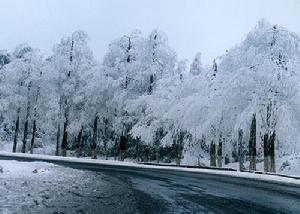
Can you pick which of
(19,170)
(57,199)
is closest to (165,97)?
(19,170)

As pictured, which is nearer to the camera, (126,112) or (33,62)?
(126,112)

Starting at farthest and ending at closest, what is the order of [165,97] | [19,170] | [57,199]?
1. [165,97]
2. [19,170]
3. [57,199]

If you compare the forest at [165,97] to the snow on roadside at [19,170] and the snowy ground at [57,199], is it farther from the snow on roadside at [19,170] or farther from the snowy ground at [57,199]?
the snowy ground at [57,199]

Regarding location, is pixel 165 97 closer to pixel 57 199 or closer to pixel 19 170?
pixel 19 170

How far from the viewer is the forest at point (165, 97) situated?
95.0 feet

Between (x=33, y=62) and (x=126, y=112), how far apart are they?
14.0m

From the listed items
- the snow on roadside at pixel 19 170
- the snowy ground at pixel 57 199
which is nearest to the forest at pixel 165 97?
Answer: the snow on roadside at pixel 19 170

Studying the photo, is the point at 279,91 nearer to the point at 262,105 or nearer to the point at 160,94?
the point at 262,105

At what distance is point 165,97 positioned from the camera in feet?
136

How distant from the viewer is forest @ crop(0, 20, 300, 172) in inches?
1140

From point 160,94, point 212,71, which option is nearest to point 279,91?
point 212,71

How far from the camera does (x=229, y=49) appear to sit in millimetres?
35812

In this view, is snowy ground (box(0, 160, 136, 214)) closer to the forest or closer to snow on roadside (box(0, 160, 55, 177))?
snow on roadside (box(0, 160, 55, 177))

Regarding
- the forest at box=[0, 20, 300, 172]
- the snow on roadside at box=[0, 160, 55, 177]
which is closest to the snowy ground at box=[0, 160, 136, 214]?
the snow on roadside at box=[0, 160, 55, 177]
